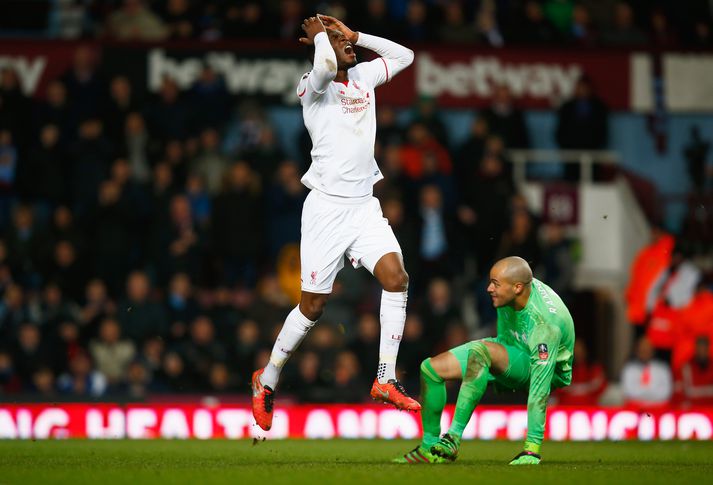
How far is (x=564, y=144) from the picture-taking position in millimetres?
19531

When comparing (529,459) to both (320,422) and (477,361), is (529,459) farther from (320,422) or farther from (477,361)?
(320,422)

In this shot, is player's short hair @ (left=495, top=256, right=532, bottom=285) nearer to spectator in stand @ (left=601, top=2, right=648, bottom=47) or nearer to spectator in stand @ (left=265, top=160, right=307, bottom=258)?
spectator in stand @ (left=265, top=160, right=307, bottom=258)

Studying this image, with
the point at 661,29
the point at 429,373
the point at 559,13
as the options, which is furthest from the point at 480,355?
the point at 661,29

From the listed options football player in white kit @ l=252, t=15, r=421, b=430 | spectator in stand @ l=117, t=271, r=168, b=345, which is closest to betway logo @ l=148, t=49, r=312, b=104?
spectator in stand @ l=117, t=271, r=168, b=345

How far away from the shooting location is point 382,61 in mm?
11117

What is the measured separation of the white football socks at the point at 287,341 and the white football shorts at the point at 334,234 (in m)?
0.30

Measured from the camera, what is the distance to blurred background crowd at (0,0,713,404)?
54.6ft

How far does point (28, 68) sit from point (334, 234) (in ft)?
32.7

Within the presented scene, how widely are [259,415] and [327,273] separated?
1276 millimetres

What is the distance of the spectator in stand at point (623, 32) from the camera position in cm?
2062

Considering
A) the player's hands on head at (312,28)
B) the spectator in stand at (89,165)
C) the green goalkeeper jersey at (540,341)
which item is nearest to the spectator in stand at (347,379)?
the spectator in stand at (89,165)

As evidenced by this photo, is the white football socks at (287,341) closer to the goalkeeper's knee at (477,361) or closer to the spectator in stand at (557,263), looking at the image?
the goalkeeper's knee at (477,361)

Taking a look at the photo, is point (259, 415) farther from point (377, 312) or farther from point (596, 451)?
point (377, 312)

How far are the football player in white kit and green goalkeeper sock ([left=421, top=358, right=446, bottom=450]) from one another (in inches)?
12.3
